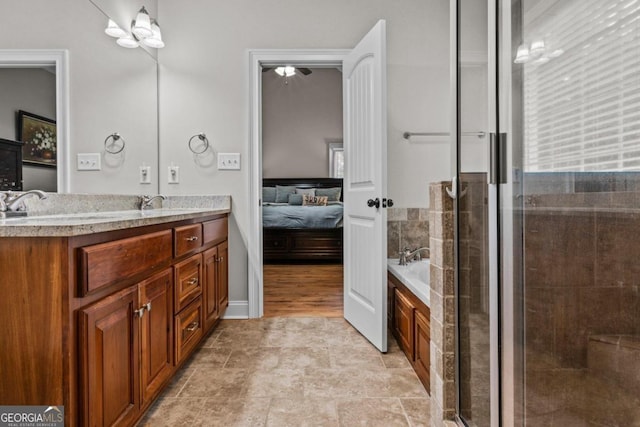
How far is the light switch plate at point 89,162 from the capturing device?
187 centimetres

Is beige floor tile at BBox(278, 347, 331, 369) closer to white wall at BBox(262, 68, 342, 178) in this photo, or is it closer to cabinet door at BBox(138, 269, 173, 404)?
cabinet door at BBox(138, 269, 173, 404)

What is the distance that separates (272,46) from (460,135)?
200cm

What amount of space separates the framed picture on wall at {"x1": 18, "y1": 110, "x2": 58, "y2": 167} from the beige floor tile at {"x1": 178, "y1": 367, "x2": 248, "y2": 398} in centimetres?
123

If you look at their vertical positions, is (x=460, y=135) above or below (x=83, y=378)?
above

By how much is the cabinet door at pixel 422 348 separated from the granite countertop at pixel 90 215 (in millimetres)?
1315

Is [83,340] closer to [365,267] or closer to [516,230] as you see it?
[516,230]

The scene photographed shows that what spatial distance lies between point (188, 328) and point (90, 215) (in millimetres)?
750

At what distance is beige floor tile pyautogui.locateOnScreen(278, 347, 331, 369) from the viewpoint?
1941mm

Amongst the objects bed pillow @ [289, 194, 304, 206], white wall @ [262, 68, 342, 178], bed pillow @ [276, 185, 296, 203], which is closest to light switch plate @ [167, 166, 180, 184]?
bed pillow @ [289, 194, 304, 206]

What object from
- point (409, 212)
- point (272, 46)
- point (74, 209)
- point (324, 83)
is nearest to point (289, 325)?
point (409, 212)

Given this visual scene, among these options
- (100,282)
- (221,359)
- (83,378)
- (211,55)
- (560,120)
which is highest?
(211,55)

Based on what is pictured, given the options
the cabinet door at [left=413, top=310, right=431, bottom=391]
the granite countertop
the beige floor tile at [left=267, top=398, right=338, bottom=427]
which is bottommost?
the beige floor tile at [left=267, top=398, right=338, bottom=427]

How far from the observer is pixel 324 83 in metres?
7.53

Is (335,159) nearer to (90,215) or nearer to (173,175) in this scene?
(173,175)
